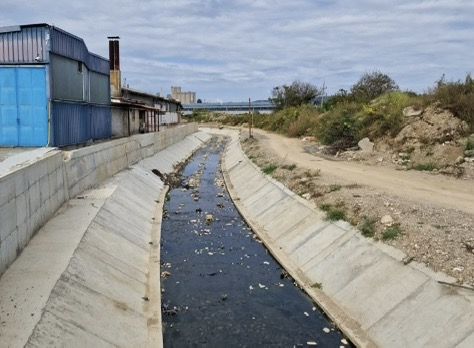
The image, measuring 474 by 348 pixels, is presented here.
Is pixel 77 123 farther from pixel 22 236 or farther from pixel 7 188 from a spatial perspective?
pixel 7 188

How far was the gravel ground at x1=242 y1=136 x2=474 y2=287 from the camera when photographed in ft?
35.1

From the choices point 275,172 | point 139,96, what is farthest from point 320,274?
point 139,96

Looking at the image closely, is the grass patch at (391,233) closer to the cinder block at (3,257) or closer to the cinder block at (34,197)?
the cinder block at (3,257)

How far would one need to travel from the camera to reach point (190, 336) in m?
10.8

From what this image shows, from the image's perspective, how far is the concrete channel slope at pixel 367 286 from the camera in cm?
914

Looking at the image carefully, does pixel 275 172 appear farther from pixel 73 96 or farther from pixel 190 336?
pixel 190 336

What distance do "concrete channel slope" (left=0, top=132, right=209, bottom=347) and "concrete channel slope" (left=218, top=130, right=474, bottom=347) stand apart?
15.1 ft

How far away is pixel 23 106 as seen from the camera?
1930 cm

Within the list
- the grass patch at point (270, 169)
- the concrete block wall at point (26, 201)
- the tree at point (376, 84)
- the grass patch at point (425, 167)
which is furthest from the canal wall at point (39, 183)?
the tree at point (376, 84)

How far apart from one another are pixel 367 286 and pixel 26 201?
9.36 meters

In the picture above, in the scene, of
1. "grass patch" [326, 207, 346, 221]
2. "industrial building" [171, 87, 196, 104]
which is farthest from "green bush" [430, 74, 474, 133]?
"industrial building" [171, 87, 196, 104]

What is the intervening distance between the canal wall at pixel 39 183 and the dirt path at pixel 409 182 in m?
11.6

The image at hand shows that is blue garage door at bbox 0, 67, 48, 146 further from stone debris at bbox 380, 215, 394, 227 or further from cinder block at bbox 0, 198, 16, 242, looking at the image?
stone debris at bbox 380, 215, 394, 227

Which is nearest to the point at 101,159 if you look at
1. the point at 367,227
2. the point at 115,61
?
the point at 367,227
